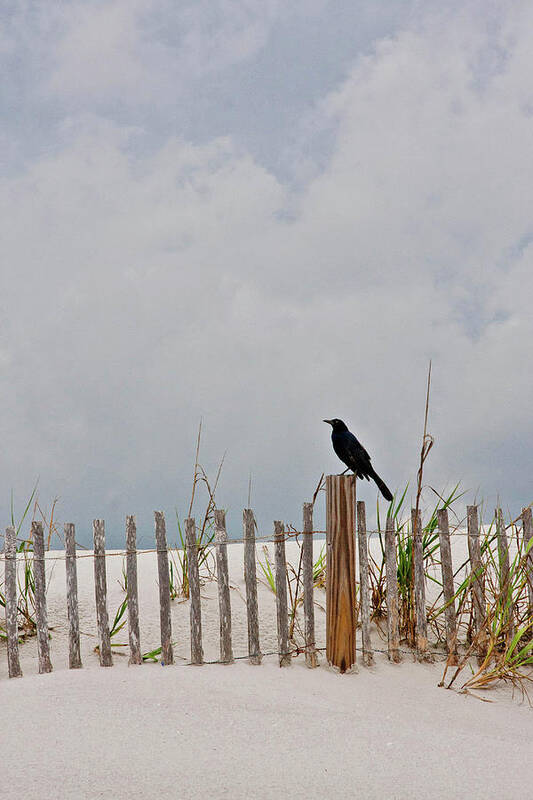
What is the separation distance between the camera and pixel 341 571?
4828 millimetres

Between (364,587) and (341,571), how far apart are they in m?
0.35

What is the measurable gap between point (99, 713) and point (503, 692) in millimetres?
2774

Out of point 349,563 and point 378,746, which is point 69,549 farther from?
point 378,746

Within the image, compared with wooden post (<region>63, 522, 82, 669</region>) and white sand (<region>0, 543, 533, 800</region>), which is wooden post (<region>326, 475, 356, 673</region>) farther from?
wooden post (<region>63, 522, 82, 669</region>)

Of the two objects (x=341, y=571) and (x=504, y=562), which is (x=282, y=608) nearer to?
(x=341, y=571)

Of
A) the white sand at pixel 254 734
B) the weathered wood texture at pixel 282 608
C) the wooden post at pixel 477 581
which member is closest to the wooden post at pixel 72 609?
the white sand at pixel 254 734

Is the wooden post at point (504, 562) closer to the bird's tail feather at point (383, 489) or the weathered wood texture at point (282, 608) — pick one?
the bird's tail feather at point (383, 489)

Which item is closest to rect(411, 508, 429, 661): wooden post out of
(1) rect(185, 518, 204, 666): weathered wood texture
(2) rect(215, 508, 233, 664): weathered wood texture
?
Answer: (2) rect(215, 508, 233, 664): weathered wood texture

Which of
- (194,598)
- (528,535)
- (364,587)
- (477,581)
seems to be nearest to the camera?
(194,598)

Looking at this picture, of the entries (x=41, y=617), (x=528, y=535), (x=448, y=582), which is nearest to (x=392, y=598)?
(x=448, y=582)

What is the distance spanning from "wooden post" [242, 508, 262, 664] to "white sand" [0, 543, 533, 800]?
114 mm

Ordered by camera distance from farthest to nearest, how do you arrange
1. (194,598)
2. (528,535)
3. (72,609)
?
1. (528,535)
2. (72,609)
3. (194,598)

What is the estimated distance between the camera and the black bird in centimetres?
510

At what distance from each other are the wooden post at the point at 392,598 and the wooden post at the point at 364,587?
0.16 metres
